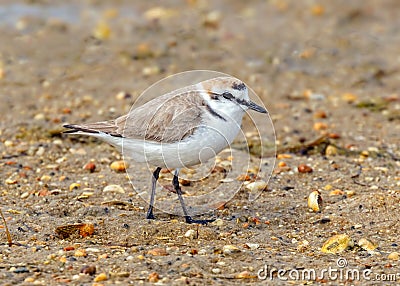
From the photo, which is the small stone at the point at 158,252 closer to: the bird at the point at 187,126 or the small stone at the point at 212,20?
the bird at the point at 187,126

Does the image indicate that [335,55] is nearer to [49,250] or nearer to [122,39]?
[122,39]

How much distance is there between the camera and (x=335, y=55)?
1236 centimetres

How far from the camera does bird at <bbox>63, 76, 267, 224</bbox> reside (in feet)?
20.4

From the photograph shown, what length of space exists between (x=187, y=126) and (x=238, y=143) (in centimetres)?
260

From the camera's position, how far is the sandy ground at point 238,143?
5.56 metres

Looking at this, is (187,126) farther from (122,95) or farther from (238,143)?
(122,95)

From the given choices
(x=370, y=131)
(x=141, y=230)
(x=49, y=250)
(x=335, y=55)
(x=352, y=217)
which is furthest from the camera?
(x=335, y=55)

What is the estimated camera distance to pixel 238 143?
878 cm

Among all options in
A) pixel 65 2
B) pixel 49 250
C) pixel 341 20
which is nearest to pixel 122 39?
pixel 65 2

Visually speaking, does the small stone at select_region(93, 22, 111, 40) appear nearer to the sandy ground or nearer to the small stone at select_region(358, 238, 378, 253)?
the sandy ground

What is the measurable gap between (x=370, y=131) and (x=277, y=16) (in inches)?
202

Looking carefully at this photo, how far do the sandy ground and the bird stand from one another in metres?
0.62

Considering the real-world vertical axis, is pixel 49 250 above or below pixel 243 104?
below

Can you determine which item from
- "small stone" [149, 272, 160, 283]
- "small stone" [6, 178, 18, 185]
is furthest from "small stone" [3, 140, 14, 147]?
"small stone" [149, 272, 160, 283]
